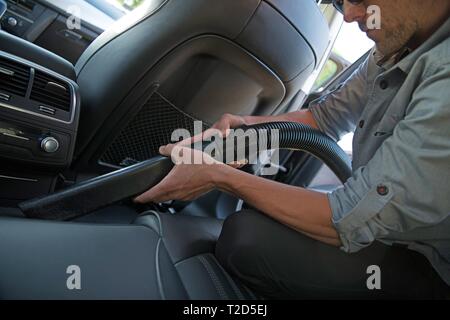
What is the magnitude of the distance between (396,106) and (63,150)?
0.79m

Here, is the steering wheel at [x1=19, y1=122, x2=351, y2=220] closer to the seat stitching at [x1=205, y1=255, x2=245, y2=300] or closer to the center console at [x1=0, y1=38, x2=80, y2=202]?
the center console at [x1=0, y1=38, x2=80, y2=202]

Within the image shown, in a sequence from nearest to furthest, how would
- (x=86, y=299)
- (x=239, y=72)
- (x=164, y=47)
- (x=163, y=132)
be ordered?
(x=86, y=299), (x=164, y=47), (x=239, y=72), (x=163, y=132)

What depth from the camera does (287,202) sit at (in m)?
0.68

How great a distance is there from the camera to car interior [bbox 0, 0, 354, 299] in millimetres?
608

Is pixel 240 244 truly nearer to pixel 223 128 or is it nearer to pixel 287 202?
pixel 287 202

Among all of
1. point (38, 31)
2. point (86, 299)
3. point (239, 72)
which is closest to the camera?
point (86, 299)

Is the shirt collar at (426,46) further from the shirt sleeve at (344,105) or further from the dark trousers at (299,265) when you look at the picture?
the dark trousers at (299,265)

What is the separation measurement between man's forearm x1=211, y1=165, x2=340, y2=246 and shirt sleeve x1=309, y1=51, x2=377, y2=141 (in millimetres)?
502

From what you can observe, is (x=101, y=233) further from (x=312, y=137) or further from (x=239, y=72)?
(x=312, y=137)

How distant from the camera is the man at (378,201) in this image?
581mm
